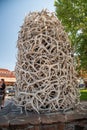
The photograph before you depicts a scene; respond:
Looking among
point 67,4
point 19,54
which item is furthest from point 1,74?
point 19,54

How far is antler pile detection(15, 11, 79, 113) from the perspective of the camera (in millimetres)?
5422

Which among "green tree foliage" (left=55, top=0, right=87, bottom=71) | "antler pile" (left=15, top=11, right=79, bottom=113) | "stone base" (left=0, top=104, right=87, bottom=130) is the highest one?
"green tree foliage" (left=55, top=0, right=87, bottom=71)

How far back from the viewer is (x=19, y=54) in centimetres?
582

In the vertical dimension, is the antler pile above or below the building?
below

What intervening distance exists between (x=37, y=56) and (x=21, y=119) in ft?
4.13

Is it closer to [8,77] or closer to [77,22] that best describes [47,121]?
[77,22]

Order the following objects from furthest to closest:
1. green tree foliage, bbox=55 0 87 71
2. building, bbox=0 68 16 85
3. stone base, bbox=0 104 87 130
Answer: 1. building, bbox=0 68 16 85
2. green tree foliage, bbox=55 0 87 71
3. stone base, bbox=0 104 87 130

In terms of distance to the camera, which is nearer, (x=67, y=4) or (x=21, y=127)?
(x=21, y=127)

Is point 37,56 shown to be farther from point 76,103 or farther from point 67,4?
point 67,4

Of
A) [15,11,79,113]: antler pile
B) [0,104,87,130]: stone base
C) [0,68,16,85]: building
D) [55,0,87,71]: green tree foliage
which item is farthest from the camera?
[0,68,16,85]: building

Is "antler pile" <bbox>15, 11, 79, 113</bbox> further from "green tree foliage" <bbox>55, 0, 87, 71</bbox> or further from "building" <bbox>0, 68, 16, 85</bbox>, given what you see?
"building" <bbox>0, 68, 16, 85</bbox>

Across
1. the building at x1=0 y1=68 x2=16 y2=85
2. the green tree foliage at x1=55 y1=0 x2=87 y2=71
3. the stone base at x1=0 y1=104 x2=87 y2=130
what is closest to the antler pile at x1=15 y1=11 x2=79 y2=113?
the stone base at x1=0 y1=104 x2=87 y2=130

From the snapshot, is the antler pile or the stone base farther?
the antler pile

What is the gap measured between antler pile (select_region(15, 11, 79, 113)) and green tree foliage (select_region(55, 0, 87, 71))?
15584 mm
